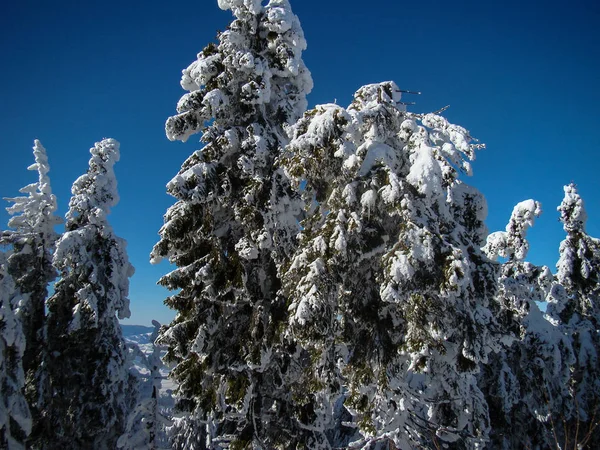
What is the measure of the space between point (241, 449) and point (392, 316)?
15.8 feet

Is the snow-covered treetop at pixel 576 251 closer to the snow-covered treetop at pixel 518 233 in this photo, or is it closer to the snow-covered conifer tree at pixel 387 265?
the snow-covered treetop at pixel 518 233

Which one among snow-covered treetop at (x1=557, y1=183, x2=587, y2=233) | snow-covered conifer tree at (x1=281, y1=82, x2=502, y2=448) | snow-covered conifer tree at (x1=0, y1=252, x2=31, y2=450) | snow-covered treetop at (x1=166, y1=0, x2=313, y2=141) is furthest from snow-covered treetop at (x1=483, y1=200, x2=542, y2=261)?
snow-covered conifer tree at (x1=0, y1=252, x2=31, y2=450)

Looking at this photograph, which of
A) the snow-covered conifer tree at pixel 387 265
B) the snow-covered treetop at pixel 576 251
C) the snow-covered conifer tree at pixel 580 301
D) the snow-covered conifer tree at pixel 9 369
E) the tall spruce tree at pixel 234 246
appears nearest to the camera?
the snow-covered conifer tree at pixel 387 265

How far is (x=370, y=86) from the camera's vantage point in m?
7.95

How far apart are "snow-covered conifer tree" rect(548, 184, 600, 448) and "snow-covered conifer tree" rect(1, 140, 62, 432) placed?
78.5 feet

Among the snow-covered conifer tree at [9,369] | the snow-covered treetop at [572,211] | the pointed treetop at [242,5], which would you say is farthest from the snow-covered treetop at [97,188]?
the snow-covered treetop at [572,211]

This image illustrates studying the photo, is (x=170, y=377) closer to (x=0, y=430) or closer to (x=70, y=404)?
Answer: (x=0, y=430)

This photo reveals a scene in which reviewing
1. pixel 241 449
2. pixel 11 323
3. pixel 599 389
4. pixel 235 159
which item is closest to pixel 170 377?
pixel 241 449

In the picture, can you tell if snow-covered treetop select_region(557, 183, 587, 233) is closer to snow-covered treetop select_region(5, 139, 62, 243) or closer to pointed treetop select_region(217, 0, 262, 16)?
pointed treetop select_region(217, 0, 262, 16)

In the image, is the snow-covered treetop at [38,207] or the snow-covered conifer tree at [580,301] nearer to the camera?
the snow-covered treetop at [38,207]

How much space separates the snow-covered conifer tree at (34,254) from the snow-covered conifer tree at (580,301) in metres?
23.9

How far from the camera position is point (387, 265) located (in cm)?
572

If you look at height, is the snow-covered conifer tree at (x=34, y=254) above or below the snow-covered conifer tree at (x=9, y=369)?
above

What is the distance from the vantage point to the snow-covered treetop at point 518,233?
612 inches
